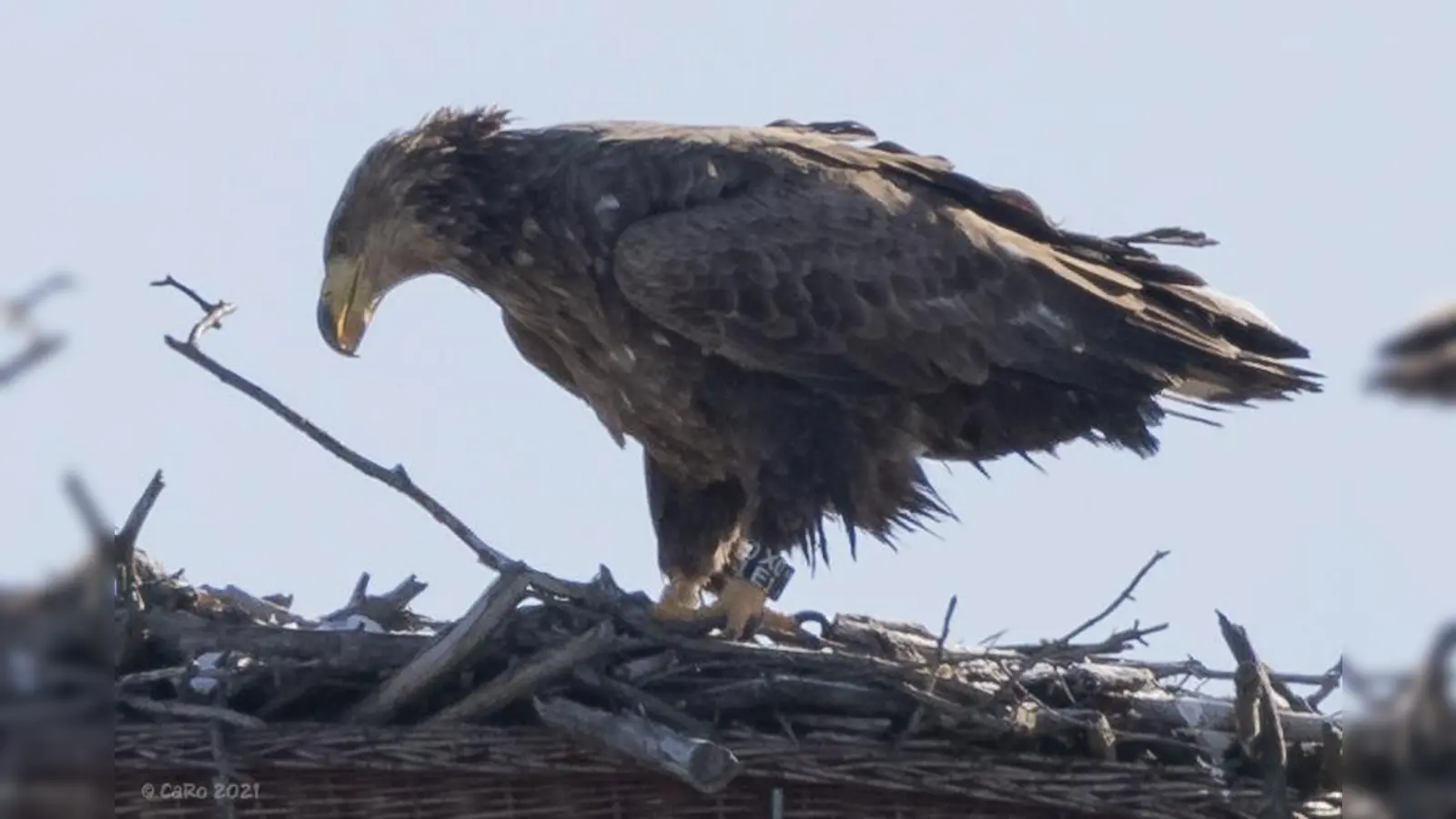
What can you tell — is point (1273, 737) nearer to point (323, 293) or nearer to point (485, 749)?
point (485, 749)

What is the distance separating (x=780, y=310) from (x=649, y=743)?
174 cm

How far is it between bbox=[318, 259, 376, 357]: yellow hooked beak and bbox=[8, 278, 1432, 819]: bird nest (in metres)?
1.03

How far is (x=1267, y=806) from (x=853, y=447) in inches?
65.7

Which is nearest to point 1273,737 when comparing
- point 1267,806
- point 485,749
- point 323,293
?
point 1267,806

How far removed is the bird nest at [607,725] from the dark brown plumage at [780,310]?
0.91 metres

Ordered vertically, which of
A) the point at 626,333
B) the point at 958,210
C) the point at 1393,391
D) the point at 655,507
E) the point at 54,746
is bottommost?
the point at 54,746

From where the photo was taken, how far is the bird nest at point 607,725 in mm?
3910

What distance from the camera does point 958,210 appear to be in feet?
18.6

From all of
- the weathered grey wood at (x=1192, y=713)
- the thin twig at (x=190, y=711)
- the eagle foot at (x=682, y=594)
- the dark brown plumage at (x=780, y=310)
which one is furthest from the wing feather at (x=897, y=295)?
the thin twig at (x=190, y=711)

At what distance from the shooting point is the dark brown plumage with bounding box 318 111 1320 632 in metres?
5.21

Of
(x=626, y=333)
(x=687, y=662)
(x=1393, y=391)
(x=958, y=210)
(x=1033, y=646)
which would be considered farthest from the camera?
(x=958, y=210)

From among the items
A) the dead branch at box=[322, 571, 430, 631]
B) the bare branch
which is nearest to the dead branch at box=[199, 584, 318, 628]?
the dead branch at box=[322, 571, 430, 631]

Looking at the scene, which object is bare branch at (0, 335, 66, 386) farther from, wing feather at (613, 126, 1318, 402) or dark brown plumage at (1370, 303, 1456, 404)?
wing feather at (613, 126, 1318, 402)

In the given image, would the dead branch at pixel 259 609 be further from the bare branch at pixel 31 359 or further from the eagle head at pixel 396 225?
the bare branch at pixel 31 359
